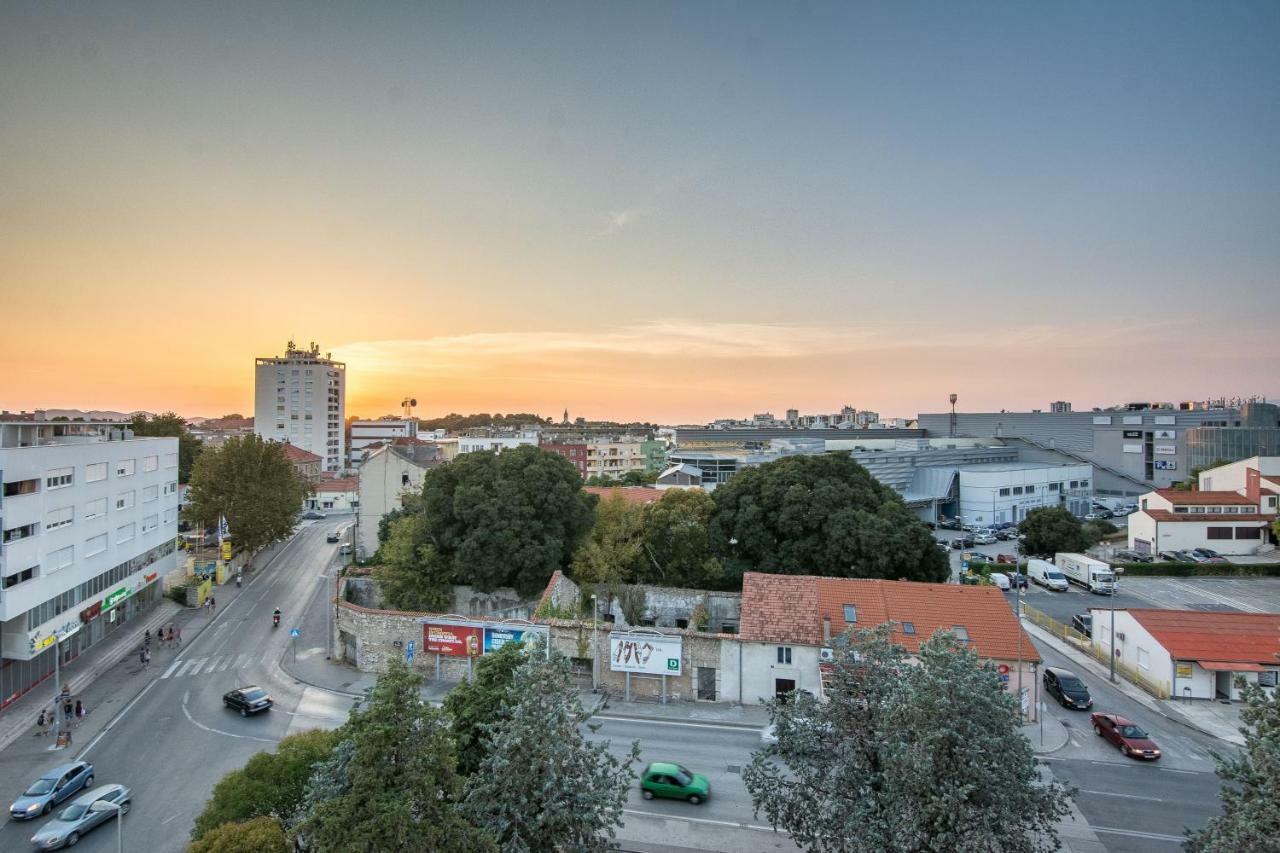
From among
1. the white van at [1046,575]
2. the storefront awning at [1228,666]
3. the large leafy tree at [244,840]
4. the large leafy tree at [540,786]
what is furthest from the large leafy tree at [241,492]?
the white van at [1046,575]

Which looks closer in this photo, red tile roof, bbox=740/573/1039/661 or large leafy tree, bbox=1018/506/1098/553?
red tile roof, bbox=740/573/1039/661

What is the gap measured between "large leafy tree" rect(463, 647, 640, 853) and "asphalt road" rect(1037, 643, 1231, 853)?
12.6 metres

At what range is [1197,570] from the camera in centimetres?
4700

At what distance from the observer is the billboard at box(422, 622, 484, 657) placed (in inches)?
1065

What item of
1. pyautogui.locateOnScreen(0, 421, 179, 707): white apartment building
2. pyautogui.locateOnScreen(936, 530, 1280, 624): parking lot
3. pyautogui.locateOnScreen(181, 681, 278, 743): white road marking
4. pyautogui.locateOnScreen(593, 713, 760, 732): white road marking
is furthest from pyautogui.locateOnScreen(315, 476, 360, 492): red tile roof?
pyautogui.locateOnScreen(936, 530, 1280, 624): parking lot

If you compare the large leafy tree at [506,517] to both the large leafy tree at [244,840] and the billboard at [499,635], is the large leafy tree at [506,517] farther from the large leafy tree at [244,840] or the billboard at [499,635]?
the large leafy tree at [244,840]

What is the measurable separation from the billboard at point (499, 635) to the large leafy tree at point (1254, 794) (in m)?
20.8

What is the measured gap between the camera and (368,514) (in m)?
47.7

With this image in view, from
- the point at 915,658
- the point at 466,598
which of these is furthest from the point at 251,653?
the point at 915,658

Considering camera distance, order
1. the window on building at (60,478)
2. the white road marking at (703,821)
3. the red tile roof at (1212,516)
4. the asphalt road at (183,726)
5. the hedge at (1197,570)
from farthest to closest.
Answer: the red tile roof at (1212,516) < the hedge at (1197,570) < the window on building at (60,478) < the asphalt road at (183,726) < the white road marking at (703,821)

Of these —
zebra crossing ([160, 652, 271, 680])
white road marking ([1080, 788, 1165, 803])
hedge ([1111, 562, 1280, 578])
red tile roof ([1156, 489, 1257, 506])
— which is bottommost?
zebra crossing ([160, 652, 271, 680])

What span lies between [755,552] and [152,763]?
26.7 m

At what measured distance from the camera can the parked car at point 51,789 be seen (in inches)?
707

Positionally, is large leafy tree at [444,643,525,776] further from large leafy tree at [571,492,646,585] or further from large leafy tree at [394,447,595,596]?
large leafy tree at [571,492,646,585]
